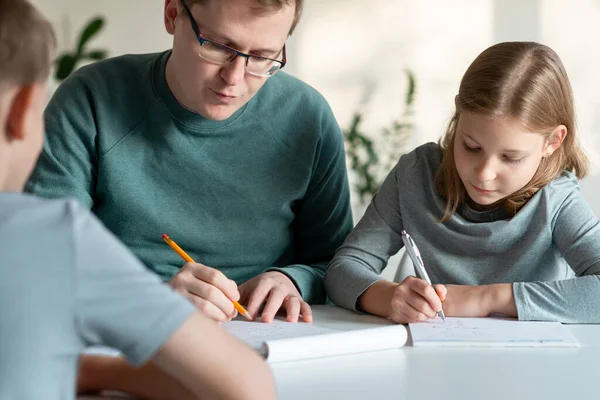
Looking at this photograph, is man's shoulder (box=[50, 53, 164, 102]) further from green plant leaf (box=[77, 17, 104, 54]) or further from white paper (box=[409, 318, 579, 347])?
green plant leaf (box=[77, 17, 104, 54])

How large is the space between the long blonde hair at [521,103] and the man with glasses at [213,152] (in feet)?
0.88

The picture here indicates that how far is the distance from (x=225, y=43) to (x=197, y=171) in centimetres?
31

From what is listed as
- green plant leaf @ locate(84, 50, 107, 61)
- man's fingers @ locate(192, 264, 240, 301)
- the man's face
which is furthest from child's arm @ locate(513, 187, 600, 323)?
green plant leaf @ locate(84, 50, 107, 61)

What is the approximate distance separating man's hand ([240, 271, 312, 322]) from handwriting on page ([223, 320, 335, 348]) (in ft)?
0.08

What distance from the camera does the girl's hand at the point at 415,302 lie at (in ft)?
4.72

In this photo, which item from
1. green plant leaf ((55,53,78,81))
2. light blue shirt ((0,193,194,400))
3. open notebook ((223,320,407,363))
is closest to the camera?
light blue shirt ((0,193,194,400))

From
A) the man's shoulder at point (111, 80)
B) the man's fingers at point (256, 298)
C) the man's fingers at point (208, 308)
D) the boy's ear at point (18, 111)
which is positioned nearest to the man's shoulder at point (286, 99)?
the man's shoulder at point (111, 80)

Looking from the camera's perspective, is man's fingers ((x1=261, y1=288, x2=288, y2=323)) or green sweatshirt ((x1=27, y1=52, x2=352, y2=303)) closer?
man's fingers ((x1=261, y1=288, x2=288, y2=323))

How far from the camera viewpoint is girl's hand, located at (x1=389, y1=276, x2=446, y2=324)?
1.44 m

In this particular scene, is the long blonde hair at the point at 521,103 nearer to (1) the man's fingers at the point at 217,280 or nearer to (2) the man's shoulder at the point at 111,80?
(1) the man's fingers at the point at 217,280

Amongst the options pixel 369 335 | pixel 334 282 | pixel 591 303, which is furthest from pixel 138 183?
pixel 591 303

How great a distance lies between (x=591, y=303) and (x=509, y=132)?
354 mm

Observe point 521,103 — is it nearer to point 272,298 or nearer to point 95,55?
point 272,298

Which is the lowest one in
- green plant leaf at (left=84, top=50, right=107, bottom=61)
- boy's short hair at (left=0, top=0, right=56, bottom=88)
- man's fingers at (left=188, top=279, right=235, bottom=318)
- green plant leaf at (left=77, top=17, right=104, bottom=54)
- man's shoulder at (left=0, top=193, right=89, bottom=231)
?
green plant leaf at (left=84, top=50, right=107, bottom=61)
